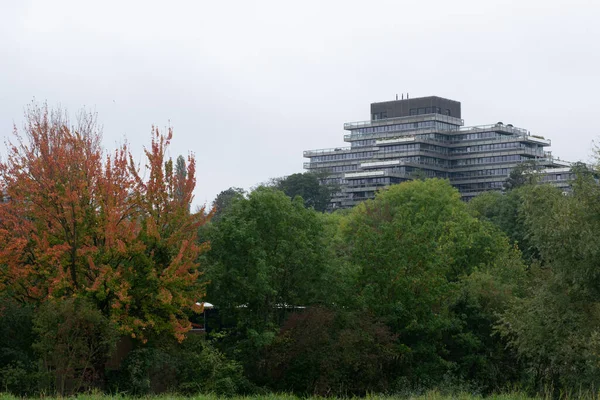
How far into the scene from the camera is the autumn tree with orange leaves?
117ft

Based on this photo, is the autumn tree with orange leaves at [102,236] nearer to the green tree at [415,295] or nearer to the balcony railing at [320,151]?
the green tree at [415,295]

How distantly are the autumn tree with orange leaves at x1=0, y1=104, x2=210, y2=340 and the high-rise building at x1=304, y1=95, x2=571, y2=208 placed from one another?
131793 millimetres

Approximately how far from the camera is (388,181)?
17338cm

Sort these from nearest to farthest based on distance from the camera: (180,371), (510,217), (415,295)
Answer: (180,371) < (415,295) < (510,217)

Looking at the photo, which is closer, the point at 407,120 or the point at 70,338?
the point at 70,338

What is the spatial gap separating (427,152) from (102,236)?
5746 inches

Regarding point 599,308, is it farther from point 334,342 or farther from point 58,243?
point 58,243

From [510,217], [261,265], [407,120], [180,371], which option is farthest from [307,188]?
[180,371]

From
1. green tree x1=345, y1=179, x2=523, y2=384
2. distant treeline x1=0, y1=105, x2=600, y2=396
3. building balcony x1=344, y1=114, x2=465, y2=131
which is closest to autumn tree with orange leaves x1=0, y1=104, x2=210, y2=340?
distant treeline x1=0, y1=105, x2=600, y2=396

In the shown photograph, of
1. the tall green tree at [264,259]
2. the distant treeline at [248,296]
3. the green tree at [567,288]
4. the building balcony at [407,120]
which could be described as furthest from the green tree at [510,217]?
the building balcony at [407,120]

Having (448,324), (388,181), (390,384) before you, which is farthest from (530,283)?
(388,181)

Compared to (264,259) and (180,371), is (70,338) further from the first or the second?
(264,259)

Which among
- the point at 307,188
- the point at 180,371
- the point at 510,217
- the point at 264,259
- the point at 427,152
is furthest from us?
the point at 427,152

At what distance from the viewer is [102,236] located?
120ft
